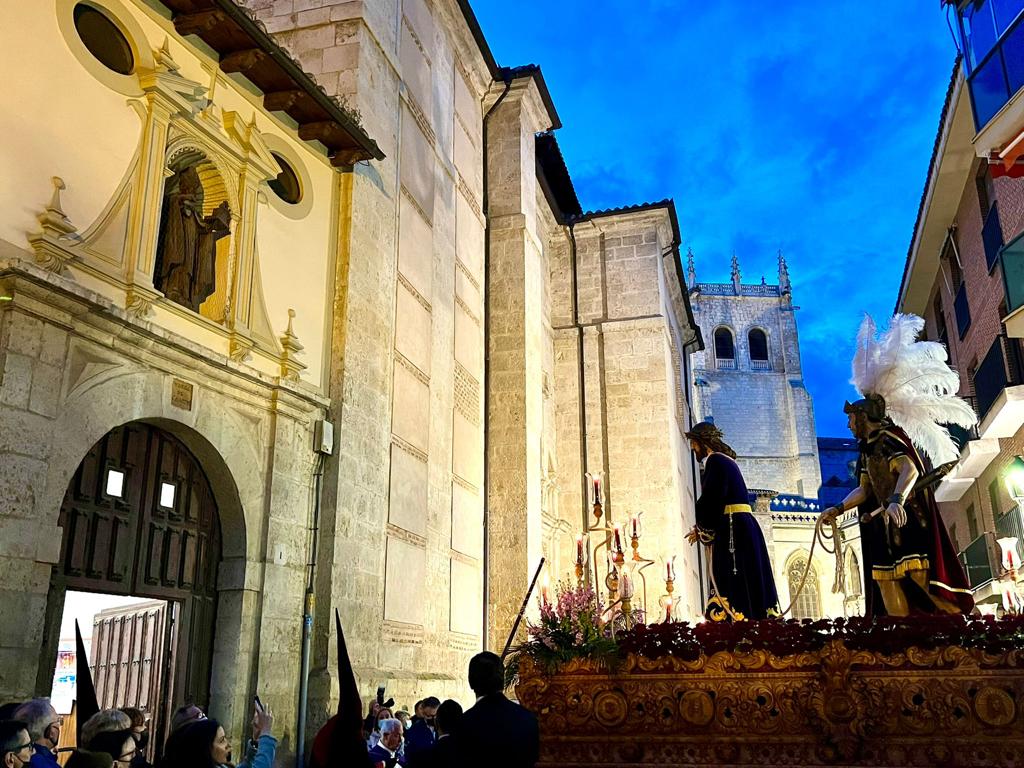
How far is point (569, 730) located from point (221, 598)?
14.6 feet

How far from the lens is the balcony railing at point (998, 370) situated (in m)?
16.8

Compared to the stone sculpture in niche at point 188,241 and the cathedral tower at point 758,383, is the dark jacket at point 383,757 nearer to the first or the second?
the stone sculpture in niche at point 188,241

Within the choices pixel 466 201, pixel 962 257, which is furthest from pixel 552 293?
pixel 962 257

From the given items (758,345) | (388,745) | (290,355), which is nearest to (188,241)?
(290,355)

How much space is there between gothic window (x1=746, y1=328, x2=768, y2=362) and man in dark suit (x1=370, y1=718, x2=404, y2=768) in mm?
65191

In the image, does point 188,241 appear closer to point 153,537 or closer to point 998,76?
point 153,537

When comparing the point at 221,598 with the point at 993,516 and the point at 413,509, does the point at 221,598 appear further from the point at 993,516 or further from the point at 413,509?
the point at 993,516

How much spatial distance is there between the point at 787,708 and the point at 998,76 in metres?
12.4

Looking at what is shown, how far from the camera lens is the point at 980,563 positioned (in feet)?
63.2

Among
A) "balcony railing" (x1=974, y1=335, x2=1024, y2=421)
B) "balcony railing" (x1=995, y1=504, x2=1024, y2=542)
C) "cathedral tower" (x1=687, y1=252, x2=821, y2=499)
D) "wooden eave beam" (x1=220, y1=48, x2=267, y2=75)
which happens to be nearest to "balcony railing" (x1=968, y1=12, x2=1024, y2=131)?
"balcony railing" (x1=974, y1=335, x2=1024, y2=421)

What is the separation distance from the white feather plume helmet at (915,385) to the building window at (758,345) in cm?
6306

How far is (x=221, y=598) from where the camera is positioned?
8.68 m

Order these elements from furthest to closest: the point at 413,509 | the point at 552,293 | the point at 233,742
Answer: the point at 552,293 → the point at 413,509 → the point at 233,742

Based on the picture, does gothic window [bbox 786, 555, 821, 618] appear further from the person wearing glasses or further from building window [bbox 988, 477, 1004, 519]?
the person wearing glasses
